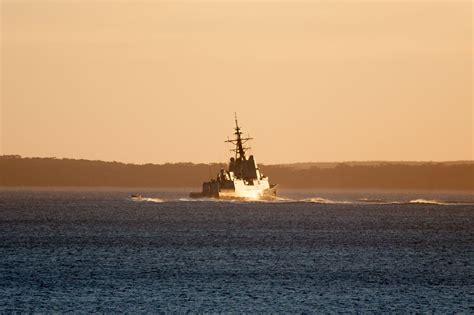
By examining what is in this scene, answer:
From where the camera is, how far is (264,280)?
86.6 meters

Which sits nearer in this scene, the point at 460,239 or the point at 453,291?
the point at 453,291

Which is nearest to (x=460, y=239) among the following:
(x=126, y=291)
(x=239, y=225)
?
(x=239, y=225)

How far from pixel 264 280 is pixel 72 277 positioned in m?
13.7

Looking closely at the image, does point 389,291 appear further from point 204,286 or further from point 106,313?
point 106,313

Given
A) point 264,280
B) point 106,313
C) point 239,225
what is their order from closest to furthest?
point 106,313 → point 264,280 → point 239,225

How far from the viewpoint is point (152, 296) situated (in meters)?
75.5

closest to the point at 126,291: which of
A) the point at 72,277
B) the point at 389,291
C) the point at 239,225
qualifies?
the point at 72,277

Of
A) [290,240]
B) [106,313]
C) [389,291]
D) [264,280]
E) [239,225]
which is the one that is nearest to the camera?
[106,313]

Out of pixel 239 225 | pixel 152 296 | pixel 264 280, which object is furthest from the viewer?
pixel 239 225

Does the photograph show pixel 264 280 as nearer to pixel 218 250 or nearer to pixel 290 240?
pixel 218 250

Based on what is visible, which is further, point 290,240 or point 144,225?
point 144,225

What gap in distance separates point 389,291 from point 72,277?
74.4ft

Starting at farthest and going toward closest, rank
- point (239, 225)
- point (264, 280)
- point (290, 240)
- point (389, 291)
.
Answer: point (239, 225) < point (290, 240) < point (264, 280) < point (389, 291)

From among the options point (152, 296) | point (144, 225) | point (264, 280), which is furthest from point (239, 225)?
point (152, 296)
